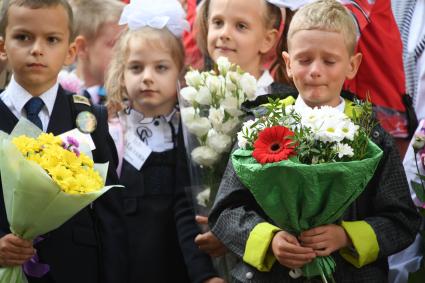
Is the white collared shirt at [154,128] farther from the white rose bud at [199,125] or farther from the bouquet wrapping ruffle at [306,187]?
the bouquet wrapping ruffle at [306,187]

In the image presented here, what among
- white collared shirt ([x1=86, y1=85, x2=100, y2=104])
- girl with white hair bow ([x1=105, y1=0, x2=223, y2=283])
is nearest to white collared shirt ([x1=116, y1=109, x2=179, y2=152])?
girl with white hair bow ([x1=105, y1=0, x2=223, y2=283])

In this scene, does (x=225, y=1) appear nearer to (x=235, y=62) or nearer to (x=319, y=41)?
(x=235, y=62)

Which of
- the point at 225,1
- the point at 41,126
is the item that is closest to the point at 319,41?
the point at 225,1

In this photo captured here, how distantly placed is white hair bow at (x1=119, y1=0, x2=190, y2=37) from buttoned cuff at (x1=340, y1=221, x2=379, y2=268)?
1.77m

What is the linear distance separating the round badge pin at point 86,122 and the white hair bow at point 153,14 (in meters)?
0.80

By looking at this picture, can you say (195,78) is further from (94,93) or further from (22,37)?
(94,93)

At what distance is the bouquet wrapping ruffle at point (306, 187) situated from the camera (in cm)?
278

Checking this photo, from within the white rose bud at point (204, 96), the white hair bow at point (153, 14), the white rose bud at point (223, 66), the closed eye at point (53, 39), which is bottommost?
the white rose bud at point (204, 96)

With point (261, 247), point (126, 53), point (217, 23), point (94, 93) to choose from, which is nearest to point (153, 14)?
point (126, 53)

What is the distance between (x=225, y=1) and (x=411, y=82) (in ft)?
3.54

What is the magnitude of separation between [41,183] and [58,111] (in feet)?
2.41

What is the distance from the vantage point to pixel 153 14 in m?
4.39

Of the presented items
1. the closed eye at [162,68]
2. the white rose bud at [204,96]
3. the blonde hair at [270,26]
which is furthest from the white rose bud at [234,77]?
the closed eye at [162,68]

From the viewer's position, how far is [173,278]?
4.12 metres
